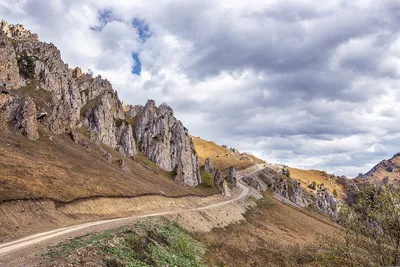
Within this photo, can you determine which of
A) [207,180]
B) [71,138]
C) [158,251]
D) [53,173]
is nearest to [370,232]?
[158,251]

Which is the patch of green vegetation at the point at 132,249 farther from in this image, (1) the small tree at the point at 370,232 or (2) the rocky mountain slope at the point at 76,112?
(2) the rocky mountain slope at the point at 76,112

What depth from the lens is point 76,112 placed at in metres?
120

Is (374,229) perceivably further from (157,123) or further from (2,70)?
(157,123)

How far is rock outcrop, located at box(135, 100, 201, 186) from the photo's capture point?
151 metres

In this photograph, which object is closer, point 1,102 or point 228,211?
point 1,102

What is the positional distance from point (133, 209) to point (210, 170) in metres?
104

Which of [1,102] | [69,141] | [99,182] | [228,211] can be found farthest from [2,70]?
[228,211]

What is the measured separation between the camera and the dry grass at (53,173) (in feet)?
148

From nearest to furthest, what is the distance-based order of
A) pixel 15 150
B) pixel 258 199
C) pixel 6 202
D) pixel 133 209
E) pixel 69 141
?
pixel 6 202 → pixel 15 150 → pixel 133 209 → pixel 69 141 → pixel 258 199

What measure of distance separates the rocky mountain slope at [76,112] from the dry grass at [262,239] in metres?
46.1

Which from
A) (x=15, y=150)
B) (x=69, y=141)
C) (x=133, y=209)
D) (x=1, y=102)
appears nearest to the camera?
(x=15, y=150)

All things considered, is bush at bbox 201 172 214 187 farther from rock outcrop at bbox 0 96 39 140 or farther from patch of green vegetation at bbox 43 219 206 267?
patch of green vegetation at bbox 43 219 206 267

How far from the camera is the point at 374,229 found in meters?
22.0

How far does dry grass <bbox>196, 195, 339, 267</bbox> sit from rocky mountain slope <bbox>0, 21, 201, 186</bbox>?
46.1m
